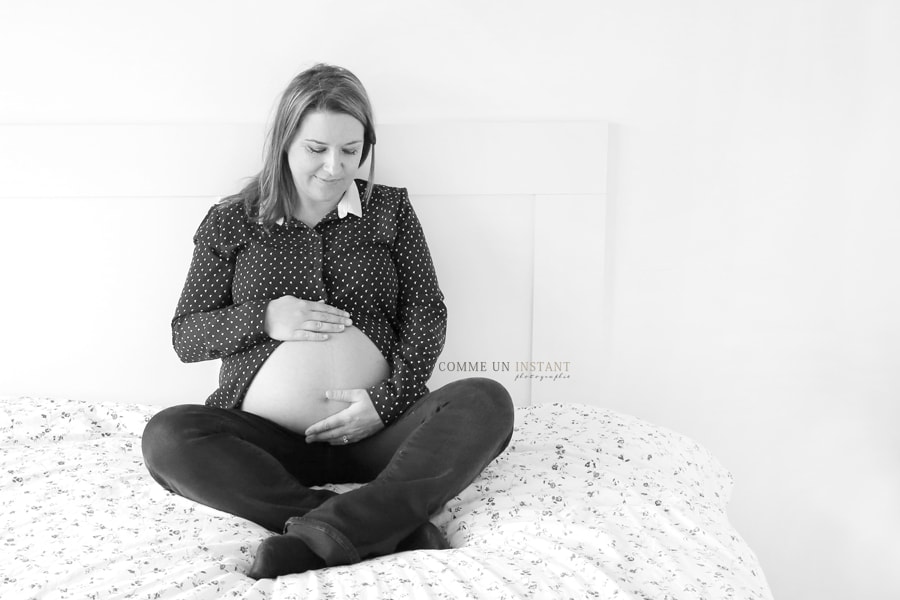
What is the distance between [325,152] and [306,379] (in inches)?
15.7

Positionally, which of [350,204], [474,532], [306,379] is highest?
[350,204]

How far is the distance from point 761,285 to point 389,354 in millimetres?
907

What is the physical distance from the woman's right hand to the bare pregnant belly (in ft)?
0.04

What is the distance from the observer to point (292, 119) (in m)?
1.59

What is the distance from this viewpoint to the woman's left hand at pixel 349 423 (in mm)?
1482

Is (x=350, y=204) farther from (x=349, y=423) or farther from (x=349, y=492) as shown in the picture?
(x=349, y=492)

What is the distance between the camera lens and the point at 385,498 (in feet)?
3.94

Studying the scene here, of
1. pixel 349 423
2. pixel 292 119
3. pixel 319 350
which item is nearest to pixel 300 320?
pixel 319 350

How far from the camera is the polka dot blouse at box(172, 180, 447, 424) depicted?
1573 mm

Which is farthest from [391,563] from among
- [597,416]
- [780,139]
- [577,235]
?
[780,139]

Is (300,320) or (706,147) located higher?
(706,147)

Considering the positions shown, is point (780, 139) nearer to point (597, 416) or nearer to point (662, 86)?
point (662, 86)

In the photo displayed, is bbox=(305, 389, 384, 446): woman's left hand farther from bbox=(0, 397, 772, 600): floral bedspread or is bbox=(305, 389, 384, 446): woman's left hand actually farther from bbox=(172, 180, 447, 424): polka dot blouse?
bbox=(0, 397, 772, 600): floral bedspread

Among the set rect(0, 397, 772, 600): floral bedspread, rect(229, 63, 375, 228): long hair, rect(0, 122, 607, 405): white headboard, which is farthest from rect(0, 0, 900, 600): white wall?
rect(0, 397, 772, 600): floral bedspread
